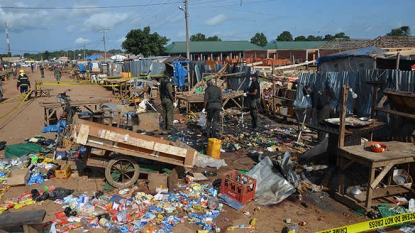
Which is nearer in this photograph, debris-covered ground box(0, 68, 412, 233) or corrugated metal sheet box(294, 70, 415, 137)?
debris-covered ground box(0, 68, 412, 233)

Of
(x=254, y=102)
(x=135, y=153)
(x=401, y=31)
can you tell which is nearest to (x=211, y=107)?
(x=254, y=102)

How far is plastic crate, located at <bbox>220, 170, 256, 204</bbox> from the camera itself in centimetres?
563

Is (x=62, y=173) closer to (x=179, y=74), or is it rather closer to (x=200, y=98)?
(x=200, y=98)

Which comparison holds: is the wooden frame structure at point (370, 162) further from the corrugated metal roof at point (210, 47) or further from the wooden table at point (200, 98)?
the corrugated metal roof at point (210, 47)

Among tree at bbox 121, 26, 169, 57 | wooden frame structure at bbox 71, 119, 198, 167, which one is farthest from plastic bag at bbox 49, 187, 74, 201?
tree at bbox 121, 26, 169, 57

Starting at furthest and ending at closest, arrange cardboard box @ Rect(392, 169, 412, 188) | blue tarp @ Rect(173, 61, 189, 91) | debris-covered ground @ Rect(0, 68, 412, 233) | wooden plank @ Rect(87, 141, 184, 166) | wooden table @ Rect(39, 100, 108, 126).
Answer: blue tarp @ Rect(173, 61, 189, 91)
wooden table @ Rect(39, 100, 108, 126)
cardboard box @ Rect(392, 169, 412, 188)
wooden plank @ Rect(87, 141, 184, 166)
debris-covered ground @ Rect(0, 68, 412, 233)

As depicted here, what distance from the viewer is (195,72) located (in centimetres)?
2011

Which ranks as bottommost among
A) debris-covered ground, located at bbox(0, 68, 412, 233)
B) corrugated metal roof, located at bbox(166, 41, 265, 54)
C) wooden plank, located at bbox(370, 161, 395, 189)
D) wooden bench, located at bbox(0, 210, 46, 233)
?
debris-covered ground, located at bbox(0, 68, 412, 233)

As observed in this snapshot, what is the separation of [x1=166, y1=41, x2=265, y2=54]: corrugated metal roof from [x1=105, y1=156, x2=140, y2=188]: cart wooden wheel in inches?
1655

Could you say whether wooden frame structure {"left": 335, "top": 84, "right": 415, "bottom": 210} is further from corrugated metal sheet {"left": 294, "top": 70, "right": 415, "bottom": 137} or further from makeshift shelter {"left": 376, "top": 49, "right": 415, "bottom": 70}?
makeshift shelter {"left": 376, "top": 49, "right": 415, "bottom": 70}

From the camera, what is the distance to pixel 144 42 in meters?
50.5

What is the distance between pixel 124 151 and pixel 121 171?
560mm

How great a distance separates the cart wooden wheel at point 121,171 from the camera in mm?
6203

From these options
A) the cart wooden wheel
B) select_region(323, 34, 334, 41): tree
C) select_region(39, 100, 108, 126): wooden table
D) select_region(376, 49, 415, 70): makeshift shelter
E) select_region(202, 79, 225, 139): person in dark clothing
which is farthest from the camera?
select_region(323, 34, 334, 41): tree
